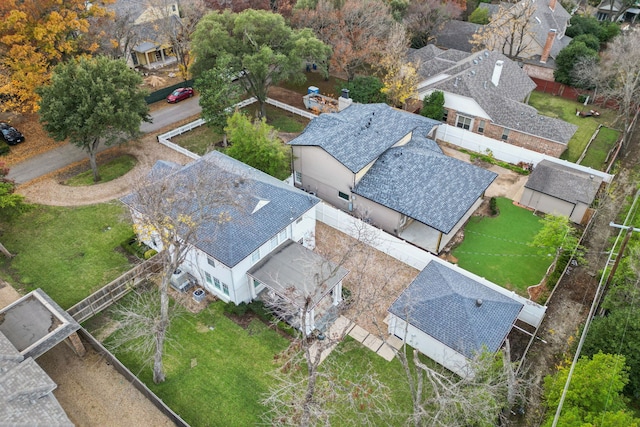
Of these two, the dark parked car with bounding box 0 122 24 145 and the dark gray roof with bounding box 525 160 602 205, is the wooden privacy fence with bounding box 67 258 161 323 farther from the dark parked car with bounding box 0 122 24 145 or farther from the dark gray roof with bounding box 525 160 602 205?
the dark gray roof with bounding box 525 160 602 205

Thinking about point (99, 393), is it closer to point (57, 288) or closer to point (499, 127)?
point (57, 288)

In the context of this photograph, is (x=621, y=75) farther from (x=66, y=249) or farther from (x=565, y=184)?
(x=66, y=249)

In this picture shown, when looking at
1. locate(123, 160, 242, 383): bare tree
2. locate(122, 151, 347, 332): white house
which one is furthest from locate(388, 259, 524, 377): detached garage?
locate(123, 160, 242, 383): bare tree

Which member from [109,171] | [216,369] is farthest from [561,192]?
[109,171]

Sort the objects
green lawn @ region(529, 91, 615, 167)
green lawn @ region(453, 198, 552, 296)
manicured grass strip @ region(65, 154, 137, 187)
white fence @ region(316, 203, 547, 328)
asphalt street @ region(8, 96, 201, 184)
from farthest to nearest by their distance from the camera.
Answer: green lawn @ region(529, 91, 615, 167) → asphalt street @ region(8, 96, 201, 184) → manicured grass strip @ region(65, 154, 137, 187) → green lawn @ region(453, 198, 552, 296) → white fence @ region(316, 203, 547, 328)

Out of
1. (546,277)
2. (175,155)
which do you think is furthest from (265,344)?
(175,155)

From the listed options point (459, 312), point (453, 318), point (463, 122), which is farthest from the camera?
point (463, 122)
